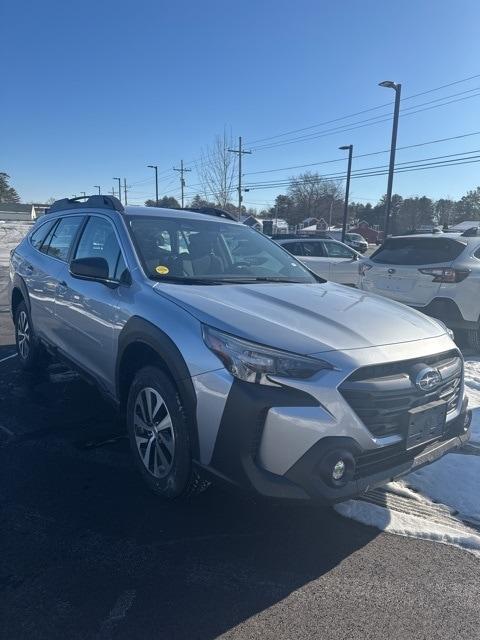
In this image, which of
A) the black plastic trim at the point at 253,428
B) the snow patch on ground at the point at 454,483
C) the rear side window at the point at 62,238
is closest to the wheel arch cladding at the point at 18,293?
the rear side window at the point at 62,238

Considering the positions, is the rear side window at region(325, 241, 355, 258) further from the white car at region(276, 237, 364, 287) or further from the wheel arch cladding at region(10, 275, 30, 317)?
the wheel arch cladding at region(10, 275, 30, 317)

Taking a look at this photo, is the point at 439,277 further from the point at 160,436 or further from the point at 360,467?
the point at 160,436

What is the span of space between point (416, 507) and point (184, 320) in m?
1.92

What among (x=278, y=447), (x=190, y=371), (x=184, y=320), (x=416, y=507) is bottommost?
(x=416, y=507)

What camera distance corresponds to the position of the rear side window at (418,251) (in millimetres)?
6695

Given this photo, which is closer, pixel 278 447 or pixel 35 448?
pixel 278 447

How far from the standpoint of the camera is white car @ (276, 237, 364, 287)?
40.1 ft

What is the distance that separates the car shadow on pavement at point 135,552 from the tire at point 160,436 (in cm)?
19

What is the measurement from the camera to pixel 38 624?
2123mm

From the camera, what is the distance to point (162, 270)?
3428mm

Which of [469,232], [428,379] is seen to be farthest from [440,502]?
[469,232]

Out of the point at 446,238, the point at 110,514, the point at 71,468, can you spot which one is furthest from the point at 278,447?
the point at 446,238

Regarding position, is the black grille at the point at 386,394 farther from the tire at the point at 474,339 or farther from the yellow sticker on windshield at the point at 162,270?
the tire at the point at 474,339

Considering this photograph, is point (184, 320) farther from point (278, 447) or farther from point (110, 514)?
point (110, 514)
